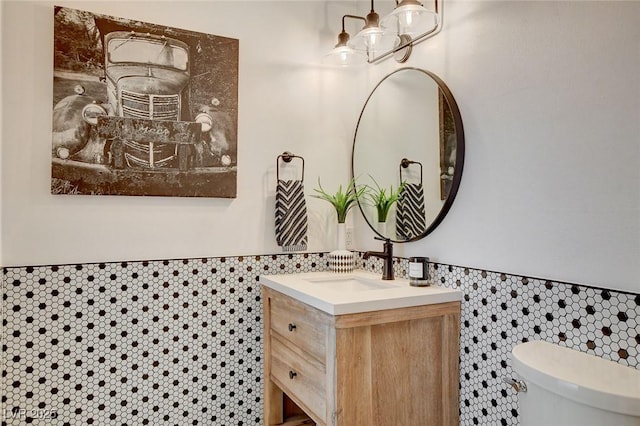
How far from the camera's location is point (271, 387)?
1.95 m

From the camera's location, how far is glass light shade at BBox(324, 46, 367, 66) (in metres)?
2.02

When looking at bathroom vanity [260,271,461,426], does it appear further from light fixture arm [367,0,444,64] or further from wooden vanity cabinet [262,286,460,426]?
light fixture arm [367,0,444,64]

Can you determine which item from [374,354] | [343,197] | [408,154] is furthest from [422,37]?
[374,354]

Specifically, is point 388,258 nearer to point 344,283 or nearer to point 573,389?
point 344,283

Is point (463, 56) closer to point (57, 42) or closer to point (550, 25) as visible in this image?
point (550, 25)

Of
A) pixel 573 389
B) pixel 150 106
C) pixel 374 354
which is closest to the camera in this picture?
pixel 573 389

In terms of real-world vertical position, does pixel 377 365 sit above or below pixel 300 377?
above

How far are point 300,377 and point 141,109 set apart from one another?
132cm

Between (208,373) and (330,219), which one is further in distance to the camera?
(330,219)

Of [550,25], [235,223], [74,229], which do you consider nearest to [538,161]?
[550,25]

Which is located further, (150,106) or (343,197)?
(343,197)

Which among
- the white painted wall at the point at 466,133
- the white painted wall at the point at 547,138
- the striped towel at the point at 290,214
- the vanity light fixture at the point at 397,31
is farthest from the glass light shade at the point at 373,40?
the striped towel at the point at 290,214

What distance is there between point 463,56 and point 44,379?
2101 millimetres

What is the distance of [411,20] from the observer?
1.67 m
